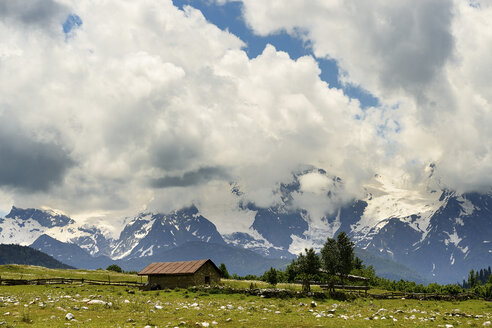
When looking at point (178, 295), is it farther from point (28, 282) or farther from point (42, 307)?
point (28, 282)

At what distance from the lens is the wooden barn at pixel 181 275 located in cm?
7338

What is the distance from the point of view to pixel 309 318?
2839 centimetres

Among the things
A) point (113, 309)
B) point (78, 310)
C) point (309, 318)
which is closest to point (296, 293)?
point (309, 318)

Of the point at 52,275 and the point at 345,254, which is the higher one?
the point at 345,254

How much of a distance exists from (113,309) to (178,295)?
20564 millimetres

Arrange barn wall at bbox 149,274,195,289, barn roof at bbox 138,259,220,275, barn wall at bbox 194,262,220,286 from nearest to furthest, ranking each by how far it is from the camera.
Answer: barn wall at bbox 149,274,195,289 < barn roof at bbox 138,259,220,275 < barn wall at bbox 194,262,220,286

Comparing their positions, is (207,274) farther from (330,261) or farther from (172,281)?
(330,261)

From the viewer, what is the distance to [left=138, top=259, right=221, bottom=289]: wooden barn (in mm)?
73375

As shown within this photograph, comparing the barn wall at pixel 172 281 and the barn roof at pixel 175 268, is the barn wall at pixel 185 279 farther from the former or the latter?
the barn roof at pixel 175 268

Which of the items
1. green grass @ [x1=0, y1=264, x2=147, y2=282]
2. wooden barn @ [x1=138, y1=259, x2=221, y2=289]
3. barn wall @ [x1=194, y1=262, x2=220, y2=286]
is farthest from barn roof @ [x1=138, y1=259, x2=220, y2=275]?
green grass @ [x1=0, y1=264, x2=147, y2=282]

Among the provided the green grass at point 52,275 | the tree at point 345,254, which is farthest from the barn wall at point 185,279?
the green grass at point 52,275

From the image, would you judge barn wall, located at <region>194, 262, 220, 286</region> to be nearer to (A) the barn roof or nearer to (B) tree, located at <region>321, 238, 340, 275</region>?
(A) the barn roof

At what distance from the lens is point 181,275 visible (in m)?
74.1

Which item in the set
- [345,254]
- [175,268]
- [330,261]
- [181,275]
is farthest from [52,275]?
[345,254]
